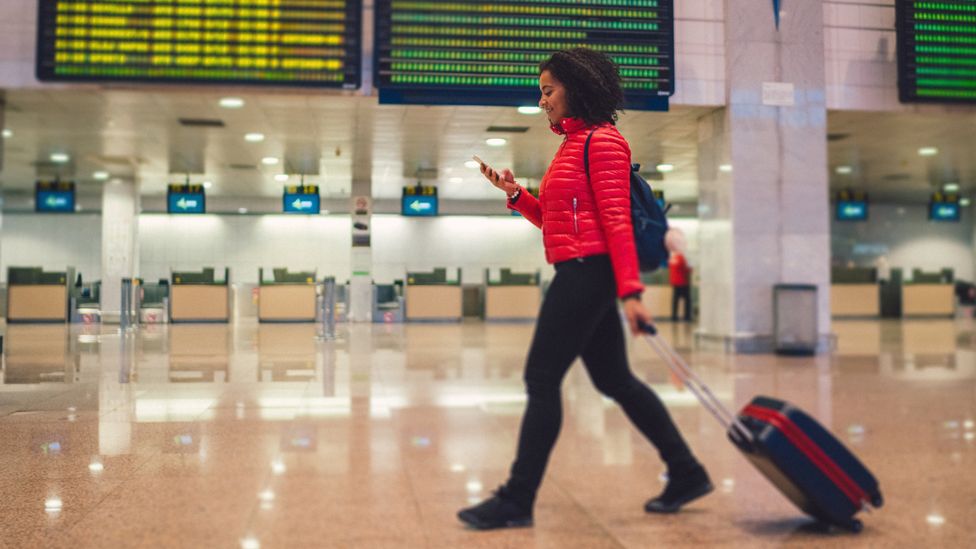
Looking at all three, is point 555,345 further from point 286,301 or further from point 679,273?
point 286,301

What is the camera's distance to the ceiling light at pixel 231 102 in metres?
10.7

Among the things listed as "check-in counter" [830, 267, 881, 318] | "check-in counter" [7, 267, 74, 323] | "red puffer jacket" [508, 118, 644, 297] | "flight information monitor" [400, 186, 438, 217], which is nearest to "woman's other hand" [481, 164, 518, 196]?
"red puffer jacket" [508, 118, 644, 297]

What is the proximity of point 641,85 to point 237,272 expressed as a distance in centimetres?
2086

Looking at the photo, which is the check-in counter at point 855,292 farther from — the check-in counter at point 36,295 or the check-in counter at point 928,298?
the check-in counter at point 36,295

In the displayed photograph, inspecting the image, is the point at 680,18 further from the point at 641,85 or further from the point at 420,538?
the point at 420,538

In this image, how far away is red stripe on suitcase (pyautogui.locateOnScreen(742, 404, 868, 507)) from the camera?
2.76 m

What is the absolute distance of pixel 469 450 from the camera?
164 inches

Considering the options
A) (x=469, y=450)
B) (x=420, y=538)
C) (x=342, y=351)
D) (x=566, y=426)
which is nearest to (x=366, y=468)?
(x=469, y=450)

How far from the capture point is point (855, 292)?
22.4m

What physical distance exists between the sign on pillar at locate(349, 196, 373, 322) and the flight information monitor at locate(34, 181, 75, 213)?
248 inches

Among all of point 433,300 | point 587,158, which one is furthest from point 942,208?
point 587,158

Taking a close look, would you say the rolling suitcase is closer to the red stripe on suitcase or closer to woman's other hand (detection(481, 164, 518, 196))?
the red stripe on suitcase

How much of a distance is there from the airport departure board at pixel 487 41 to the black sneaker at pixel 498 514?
6316mm

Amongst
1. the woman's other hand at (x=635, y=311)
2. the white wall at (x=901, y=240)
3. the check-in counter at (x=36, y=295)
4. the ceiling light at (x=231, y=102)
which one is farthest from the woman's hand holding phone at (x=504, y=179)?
the white wall at (x=901, y=240)
